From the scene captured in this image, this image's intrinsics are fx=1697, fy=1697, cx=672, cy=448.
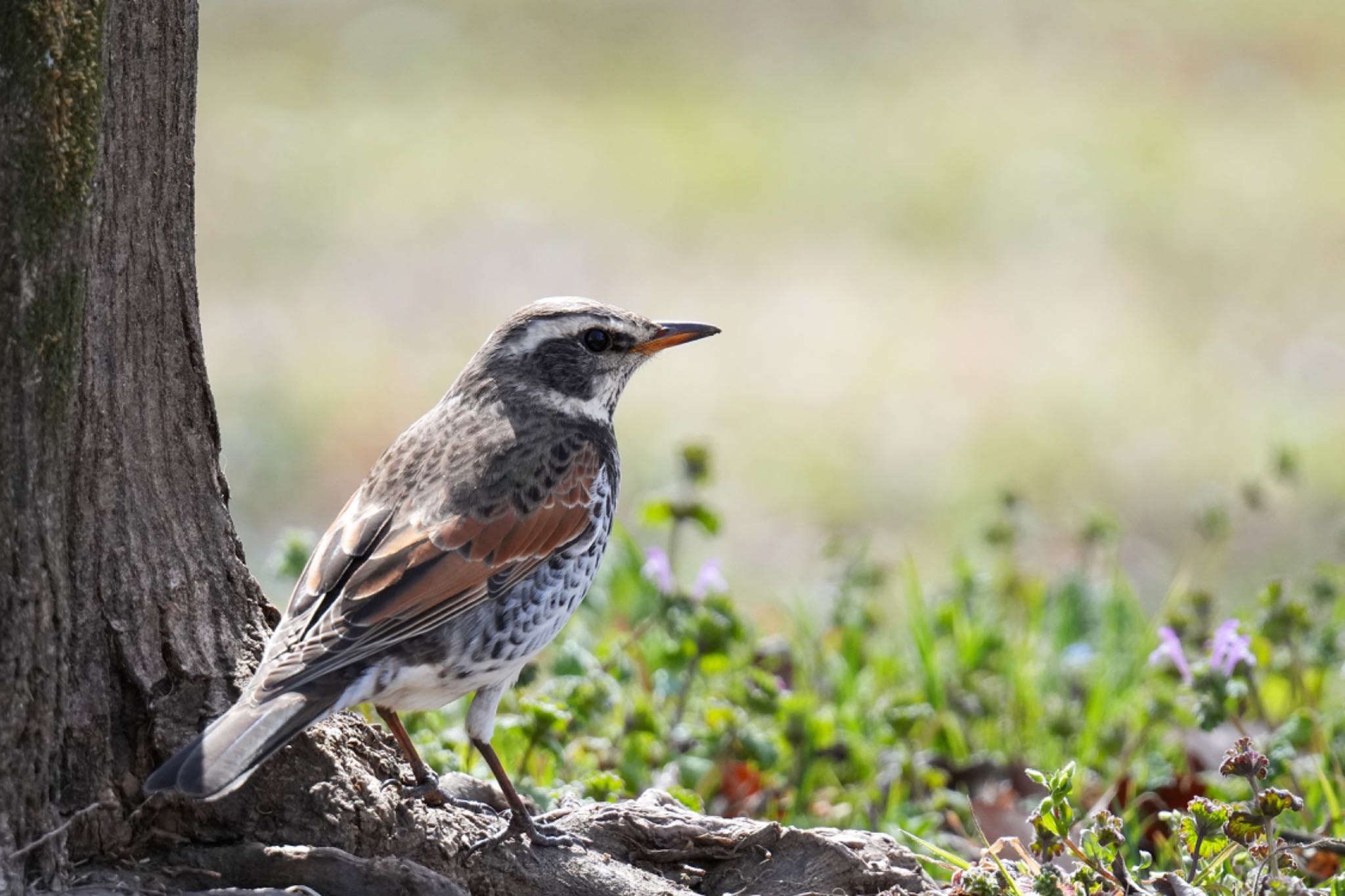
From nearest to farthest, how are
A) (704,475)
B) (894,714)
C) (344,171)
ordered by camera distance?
1. (894,714)
2. (704,475)
3. (344,171)

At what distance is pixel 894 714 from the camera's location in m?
5.85

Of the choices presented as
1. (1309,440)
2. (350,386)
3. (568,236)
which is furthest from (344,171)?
(1309,440)

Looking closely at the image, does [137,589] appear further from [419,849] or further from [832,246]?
[832,246]

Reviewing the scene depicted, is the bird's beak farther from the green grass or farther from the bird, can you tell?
the green grass

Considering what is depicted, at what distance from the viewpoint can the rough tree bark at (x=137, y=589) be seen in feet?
12.2

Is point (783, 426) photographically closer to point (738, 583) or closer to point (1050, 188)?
point (738, 583)

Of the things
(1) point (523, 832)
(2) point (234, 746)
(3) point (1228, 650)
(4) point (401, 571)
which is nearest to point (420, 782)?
(1) point (523, 832)

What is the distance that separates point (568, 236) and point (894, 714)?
23.8ft

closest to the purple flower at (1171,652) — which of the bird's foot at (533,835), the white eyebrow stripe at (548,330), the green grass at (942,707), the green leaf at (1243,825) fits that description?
the green grass at (942,707)

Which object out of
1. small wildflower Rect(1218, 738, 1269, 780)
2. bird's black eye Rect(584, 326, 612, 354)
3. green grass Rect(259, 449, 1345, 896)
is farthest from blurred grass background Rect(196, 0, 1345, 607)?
small wildflower Rect(1218, 738, 1269, 780)

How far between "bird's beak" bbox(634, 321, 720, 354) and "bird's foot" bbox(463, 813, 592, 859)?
1824 mm

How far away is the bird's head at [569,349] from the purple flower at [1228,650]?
74.4 inches

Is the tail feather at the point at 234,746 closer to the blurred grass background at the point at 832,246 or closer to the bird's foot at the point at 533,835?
the bird's foot at the point at 533,835

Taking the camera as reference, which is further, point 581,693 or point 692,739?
point 692,739
